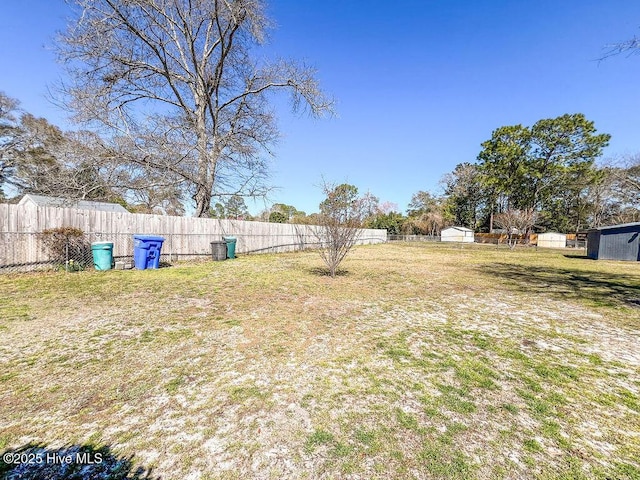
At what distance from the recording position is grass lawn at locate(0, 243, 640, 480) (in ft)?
5.55

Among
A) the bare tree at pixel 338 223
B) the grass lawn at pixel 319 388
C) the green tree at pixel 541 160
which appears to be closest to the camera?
the grass lawn at pixel 319 388

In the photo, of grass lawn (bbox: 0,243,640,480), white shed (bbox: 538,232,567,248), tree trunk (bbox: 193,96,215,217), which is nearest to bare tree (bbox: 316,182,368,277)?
grass lawn (bbox: 0,243,640,480)

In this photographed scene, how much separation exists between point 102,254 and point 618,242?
83.8 ft

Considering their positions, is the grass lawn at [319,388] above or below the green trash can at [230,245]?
below

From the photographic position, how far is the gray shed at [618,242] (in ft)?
50.5

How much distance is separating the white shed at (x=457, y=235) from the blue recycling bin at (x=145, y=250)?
137ft

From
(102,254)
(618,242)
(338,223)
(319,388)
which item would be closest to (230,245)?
A: (102,254)

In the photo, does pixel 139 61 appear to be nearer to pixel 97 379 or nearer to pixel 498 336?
pixel 97 379

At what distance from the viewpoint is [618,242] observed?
1593 cm

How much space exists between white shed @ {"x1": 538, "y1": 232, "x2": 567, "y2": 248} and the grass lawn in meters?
38.4

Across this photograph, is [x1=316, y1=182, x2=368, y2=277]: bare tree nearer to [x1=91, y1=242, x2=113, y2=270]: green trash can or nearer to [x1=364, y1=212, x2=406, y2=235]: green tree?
[x1=91, y1=242, x2=113, y2=270]: green trash can

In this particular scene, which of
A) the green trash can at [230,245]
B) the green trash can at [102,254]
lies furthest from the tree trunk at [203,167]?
the green trash can at [102,254]

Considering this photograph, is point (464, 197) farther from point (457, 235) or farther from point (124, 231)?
point (124, 231)

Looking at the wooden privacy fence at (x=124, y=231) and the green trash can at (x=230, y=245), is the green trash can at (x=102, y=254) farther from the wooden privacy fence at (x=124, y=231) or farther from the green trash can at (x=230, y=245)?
the green trash can at (x=230, y=245)
